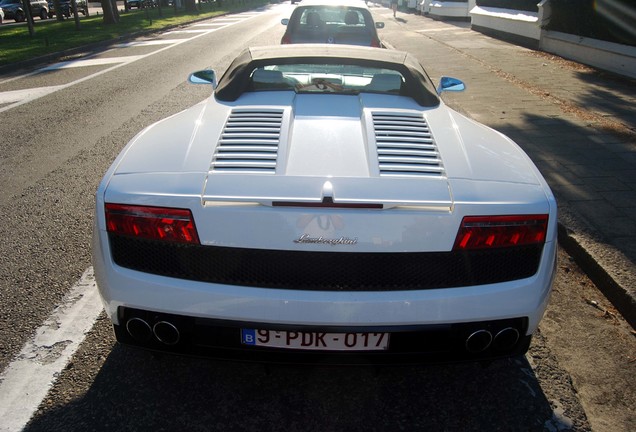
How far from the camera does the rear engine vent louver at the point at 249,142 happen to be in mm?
2373

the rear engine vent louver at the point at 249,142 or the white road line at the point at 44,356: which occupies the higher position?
the rear engine vent louver at the point at 249,142

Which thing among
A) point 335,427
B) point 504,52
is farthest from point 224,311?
point 504,52

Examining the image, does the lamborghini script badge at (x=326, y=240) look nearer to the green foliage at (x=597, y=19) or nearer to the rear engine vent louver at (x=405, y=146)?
the rear engine vent louver at (x=405, y=146)

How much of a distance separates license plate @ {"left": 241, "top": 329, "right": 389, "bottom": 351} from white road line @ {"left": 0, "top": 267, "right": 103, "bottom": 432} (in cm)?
106

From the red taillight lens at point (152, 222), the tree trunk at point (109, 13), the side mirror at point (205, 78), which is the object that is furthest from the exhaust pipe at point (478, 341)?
the tree trunk at point (109, 13)

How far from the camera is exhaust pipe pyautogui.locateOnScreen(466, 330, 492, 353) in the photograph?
226 centimetres

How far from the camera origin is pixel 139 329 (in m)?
2.34

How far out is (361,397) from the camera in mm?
2609

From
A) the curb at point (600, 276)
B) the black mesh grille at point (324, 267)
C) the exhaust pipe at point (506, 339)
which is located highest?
the black mesh grille at point (324, 267)

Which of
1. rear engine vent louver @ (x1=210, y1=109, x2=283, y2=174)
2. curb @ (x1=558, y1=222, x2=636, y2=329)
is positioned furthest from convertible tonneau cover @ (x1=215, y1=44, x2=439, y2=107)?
curb @ (x1=558, y1=222, x2=636, y2=329)

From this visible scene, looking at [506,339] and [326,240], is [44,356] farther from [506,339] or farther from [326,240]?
[506,339]

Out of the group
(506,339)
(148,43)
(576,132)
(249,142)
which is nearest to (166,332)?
(249,142)

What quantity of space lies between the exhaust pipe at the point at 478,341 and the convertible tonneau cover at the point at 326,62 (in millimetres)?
1599

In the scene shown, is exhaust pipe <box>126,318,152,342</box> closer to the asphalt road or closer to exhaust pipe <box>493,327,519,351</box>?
the asphalt road
